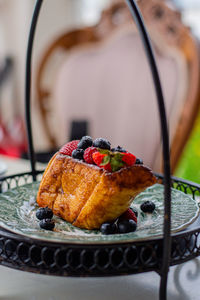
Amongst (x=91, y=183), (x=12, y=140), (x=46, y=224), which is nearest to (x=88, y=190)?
(x=91, y=183)

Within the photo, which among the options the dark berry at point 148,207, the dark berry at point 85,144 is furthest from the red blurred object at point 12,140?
the dark berry at point 148,207

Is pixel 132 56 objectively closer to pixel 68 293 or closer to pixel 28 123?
pixel 28 123

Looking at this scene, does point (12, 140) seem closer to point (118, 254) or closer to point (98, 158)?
point (98, 158)

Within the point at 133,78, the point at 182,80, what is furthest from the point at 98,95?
the point at 182,80

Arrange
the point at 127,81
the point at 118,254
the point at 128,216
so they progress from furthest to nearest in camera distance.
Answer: the point at 127,81
the point at 128,216
the point at 118,254

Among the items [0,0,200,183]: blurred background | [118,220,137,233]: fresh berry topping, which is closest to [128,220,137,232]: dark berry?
[118,220,137,233]: fresh berry topping

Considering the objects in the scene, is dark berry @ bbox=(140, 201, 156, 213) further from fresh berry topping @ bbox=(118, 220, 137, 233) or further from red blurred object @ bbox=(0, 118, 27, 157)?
red blurred object @ bbox=(0, 118, 27, 157)
